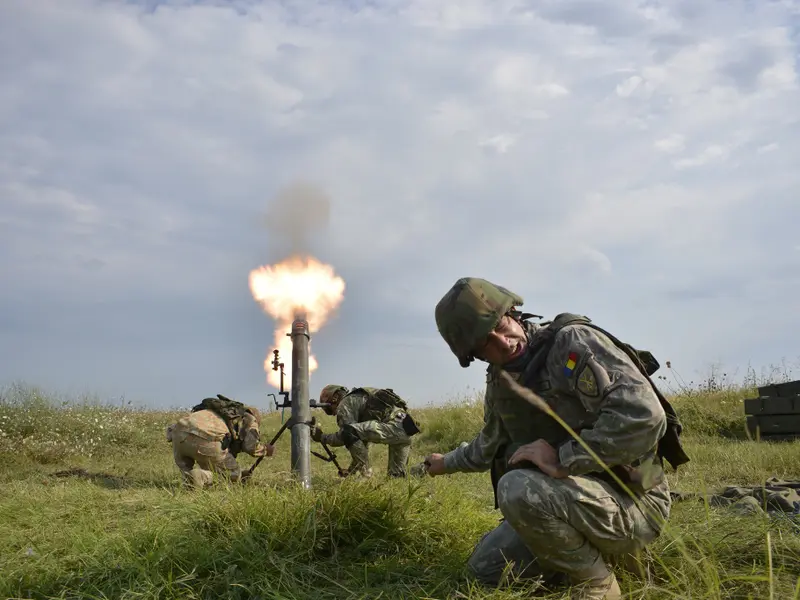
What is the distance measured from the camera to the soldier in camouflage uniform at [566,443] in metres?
2.89

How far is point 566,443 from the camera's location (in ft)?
9.77

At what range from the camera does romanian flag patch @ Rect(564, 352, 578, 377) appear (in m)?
3.05

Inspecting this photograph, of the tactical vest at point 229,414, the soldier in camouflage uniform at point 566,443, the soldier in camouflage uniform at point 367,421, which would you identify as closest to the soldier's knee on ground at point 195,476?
the tactical vest at point 229,414

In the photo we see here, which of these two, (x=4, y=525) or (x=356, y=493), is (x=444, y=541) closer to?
(x=356, y=493)

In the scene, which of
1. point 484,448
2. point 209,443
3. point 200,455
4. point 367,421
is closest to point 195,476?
point 200,455

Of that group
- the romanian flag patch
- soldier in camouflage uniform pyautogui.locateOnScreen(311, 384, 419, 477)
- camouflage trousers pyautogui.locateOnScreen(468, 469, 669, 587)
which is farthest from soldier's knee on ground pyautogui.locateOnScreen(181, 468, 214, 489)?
the romanian flag patch

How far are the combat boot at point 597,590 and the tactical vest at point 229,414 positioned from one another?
591 centimetres

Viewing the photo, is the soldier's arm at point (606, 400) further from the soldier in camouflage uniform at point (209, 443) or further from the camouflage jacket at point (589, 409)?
the soldier in camouflage uniform at point (209, 443)

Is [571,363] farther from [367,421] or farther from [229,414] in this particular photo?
[229,414]

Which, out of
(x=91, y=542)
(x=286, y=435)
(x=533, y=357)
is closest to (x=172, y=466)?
(x=286, y=435)

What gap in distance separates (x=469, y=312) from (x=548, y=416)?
2.11 feet

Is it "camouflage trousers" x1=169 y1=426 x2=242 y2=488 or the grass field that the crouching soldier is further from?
the grass field

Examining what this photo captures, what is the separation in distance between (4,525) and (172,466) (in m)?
5.60

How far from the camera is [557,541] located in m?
3.00
